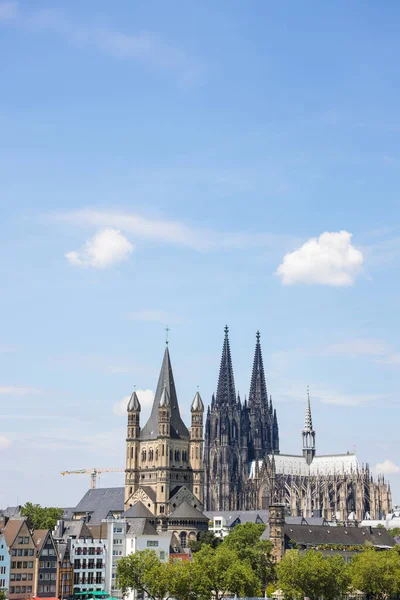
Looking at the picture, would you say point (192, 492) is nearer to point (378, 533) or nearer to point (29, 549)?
point (378, 533)

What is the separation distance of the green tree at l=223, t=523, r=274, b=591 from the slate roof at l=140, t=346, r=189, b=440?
871 inches

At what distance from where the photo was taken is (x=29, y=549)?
120062mm

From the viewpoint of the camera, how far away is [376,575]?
12700 cm

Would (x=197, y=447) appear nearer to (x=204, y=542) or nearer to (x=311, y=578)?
(x=204, y=542)

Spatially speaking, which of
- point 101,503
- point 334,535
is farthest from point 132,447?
point 334,535

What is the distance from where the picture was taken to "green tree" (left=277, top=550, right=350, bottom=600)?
122 meters

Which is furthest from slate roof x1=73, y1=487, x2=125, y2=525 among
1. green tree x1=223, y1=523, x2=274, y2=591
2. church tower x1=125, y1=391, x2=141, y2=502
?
green tree x1=223, y1=523, x2=274, y2=591

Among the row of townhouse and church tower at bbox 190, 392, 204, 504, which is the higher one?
church tower at bbox 190, 392, 204, 504

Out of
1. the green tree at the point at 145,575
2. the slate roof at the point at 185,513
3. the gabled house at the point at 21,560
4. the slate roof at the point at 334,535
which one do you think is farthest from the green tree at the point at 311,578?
the slate roof at the point at 185,513

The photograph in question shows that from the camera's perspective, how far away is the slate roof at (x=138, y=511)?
155950mm

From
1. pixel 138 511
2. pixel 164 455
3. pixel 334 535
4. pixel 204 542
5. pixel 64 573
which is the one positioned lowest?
pixel 64 573

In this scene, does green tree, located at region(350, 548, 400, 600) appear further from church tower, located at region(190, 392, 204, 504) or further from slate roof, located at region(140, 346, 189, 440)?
slate roof, located at region(140, 346, 189, 440)

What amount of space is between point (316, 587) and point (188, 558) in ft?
91.6

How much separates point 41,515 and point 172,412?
28780 millimetres
